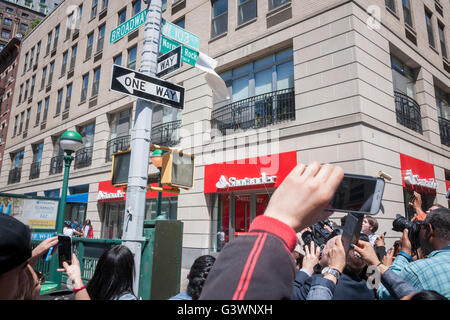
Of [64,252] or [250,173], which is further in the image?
[250,173]

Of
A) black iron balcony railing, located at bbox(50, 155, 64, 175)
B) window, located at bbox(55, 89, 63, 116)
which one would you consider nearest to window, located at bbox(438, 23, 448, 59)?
black iron balcony railing, located at bbox(50, 155, 64, 175)

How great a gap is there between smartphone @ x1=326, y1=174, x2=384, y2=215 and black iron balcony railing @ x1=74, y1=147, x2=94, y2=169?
20143mm

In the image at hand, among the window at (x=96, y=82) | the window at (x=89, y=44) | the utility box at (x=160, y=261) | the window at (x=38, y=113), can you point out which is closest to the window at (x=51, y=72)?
the window at (x=38, y=113)

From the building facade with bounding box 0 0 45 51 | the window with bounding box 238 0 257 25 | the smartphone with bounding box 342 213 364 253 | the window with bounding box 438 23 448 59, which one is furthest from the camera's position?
the building facade with bounding box 0 0 45 51

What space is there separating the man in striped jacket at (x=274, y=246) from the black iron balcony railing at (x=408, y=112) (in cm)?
1190

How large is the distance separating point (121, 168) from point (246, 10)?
1025 cm

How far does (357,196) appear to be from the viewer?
4.32 feet

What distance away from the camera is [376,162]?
912 centimetres

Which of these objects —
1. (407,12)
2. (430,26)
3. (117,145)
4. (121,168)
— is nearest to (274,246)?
(121,168)

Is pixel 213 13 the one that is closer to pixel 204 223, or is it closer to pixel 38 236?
pixel 204 223

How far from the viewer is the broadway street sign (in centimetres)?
493

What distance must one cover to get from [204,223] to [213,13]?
9450 mm

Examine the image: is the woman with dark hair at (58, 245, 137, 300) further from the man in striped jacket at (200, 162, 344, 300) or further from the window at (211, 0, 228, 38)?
the window at (211, 0, 228, 38)

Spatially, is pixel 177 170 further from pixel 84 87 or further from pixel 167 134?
pixel 84 87
